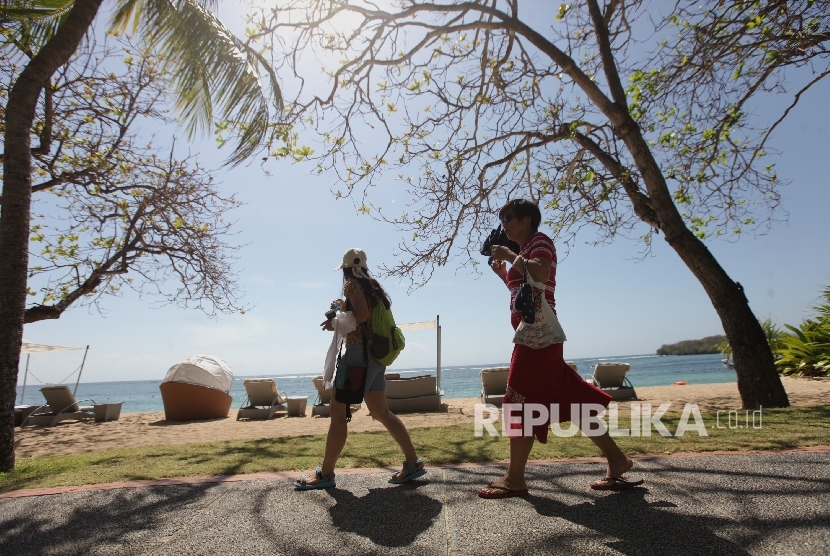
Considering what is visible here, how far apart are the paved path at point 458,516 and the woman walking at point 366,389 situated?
5.6 inches

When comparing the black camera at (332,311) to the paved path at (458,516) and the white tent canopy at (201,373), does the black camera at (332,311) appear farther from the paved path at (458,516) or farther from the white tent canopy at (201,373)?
the white tent canopy at (201,373)

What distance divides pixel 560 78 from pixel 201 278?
9343 millimetres

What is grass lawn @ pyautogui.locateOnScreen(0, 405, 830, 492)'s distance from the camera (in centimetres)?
402

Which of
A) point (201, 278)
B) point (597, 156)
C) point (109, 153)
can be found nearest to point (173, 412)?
point (201, 278)

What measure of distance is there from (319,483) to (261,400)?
1111 centimetres

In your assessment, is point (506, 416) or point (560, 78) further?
point (560, 78)

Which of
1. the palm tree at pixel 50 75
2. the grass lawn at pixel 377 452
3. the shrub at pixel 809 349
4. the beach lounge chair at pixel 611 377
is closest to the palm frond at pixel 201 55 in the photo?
the palm tree at pixel 50 75

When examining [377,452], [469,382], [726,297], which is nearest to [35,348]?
[377,452]

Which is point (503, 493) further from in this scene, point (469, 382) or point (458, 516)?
point (469, 382)

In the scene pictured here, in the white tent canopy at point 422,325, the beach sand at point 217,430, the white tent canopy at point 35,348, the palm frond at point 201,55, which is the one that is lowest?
the beach sand at point 217,430

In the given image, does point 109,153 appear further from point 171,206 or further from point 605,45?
point 605,45

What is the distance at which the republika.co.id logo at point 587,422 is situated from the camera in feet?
8.96

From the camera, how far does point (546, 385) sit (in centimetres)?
274

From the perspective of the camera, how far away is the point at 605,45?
8531 millimetres
